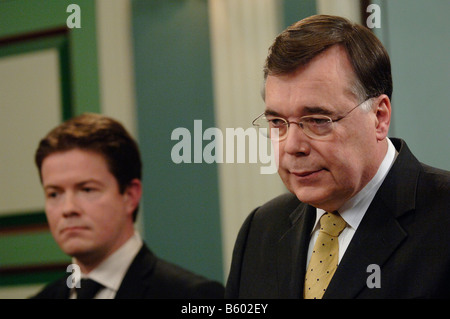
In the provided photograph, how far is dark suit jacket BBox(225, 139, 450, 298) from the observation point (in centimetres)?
132

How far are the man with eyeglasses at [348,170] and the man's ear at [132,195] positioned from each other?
3.03 ft

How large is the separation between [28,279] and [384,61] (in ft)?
6.28

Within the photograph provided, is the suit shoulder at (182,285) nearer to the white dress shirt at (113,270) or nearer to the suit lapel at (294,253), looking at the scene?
the white dress shirt at (113,270)

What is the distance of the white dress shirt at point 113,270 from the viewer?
213 cm

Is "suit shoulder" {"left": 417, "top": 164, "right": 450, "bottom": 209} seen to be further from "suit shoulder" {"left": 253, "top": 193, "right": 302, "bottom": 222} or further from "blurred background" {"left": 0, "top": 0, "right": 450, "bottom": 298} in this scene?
"blurred background" {"left": 0, "top": 0, "right": 450, "bottom": 298}

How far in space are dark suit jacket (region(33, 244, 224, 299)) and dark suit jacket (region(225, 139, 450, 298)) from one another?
489mm

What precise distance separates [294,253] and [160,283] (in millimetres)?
740

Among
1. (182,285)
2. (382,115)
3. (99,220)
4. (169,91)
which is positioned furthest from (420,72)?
(99,220)

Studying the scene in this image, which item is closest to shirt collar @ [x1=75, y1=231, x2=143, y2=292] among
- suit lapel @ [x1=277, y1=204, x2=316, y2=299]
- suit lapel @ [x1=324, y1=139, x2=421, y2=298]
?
suit lapel @ [x1=277, y1=204, x2=316, y2=299]

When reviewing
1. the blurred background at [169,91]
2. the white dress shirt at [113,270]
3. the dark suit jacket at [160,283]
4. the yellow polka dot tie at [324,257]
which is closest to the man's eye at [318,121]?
the yellow polka dot tie at [324,257]

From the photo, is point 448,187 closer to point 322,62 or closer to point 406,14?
point 322,62

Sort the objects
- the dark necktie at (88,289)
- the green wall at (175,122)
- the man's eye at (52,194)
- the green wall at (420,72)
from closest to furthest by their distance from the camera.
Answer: the green wall at (420,72), the dark necktie at (88,289), the man's eye at (52,194), the green wall at (175,122)
